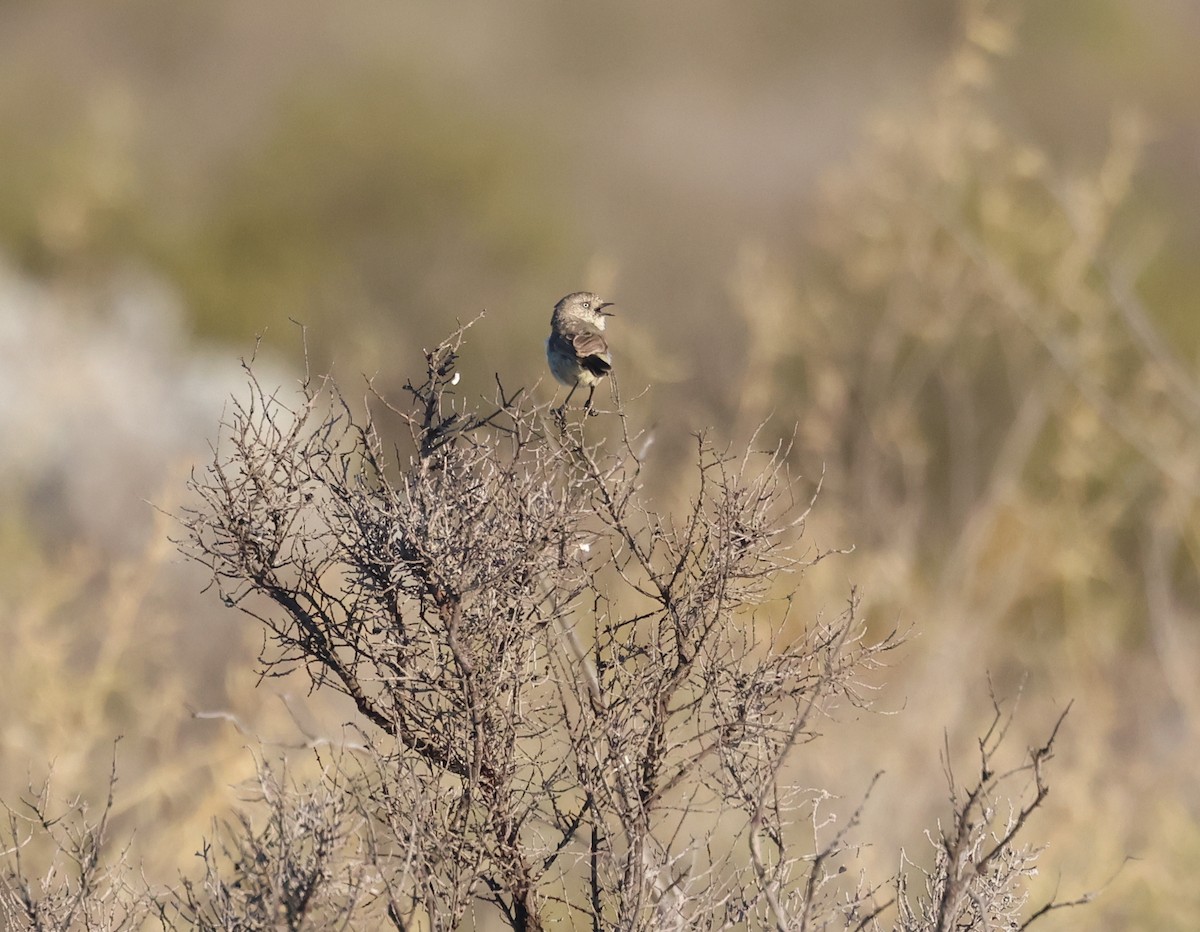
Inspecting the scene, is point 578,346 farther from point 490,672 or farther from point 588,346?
point 490,672

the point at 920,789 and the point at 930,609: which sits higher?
the point at 930,609

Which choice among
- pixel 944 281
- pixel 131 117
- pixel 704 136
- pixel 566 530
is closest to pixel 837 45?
pixel 704 136

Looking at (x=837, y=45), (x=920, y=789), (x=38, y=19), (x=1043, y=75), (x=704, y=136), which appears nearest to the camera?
(x=920, y=789)

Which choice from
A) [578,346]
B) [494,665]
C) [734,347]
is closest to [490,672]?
[494,665]

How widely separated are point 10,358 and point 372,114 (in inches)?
392

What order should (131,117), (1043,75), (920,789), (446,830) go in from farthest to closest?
(1043,75) → (131,117) → (920,789) → (446,830)

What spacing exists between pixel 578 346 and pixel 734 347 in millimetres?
6549

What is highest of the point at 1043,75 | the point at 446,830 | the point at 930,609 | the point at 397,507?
the point at 1043,75

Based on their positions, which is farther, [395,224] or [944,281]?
[395,224]

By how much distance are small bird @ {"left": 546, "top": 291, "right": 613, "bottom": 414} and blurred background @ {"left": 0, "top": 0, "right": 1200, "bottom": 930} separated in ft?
0.94

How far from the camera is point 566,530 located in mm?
3516

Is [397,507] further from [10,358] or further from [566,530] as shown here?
[10,358]

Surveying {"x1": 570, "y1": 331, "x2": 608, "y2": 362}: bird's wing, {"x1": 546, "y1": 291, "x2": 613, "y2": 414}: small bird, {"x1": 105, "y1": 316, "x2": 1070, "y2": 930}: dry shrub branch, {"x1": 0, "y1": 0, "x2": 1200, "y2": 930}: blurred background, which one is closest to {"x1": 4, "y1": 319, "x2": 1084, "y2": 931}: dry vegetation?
{"x1": 105, "y1": 316, "x2": 1070, "y2": 930}: dry shrub branch

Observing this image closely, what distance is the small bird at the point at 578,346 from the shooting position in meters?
4.50
